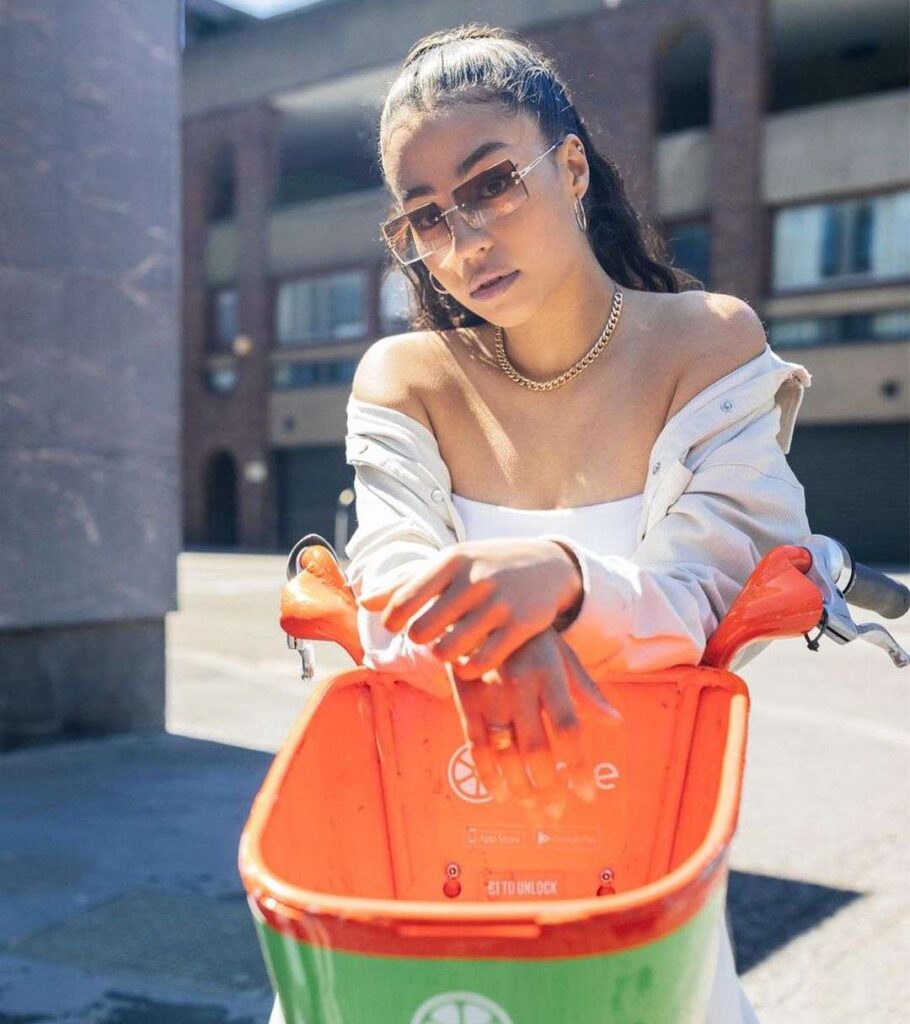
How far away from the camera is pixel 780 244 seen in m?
23.4

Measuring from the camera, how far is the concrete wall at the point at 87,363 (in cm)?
607

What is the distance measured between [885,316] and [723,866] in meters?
22.4

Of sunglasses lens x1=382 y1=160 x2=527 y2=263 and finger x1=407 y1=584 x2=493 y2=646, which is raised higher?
sunglasses lens x1=382 y1=160 x2=527 y2=263

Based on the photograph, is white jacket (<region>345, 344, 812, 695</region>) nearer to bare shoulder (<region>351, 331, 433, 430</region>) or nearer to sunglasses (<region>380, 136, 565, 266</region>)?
bare shoulder (<region>351, 331, 433, 430</region>)

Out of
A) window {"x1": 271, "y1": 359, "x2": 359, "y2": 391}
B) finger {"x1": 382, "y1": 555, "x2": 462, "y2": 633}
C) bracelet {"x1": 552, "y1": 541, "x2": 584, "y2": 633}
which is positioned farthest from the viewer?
window {"x1": 271, "y1": 359, "x2": 359, "y2": 391}

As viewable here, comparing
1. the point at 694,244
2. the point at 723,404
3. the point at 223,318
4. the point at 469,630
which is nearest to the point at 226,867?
the point at 723,404

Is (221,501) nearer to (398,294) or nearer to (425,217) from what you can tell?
(398,294)

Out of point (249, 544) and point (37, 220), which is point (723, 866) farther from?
point (249, 544)

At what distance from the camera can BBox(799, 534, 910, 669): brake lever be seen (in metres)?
1.34

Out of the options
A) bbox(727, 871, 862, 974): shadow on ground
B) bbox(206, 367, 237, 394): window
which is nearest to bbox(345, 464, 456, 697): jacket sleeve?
bbox(727, 871, 862, 974): shadow on ground

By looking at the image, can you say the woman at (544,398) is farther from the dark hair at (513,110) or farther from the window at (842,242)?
the window at (842,242)

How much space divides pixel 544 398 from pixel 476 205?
0.25 meters

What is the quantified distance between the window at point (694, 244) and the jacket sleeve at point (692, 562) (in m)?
23.3

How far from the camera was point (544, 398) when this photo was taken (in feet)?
5.17
